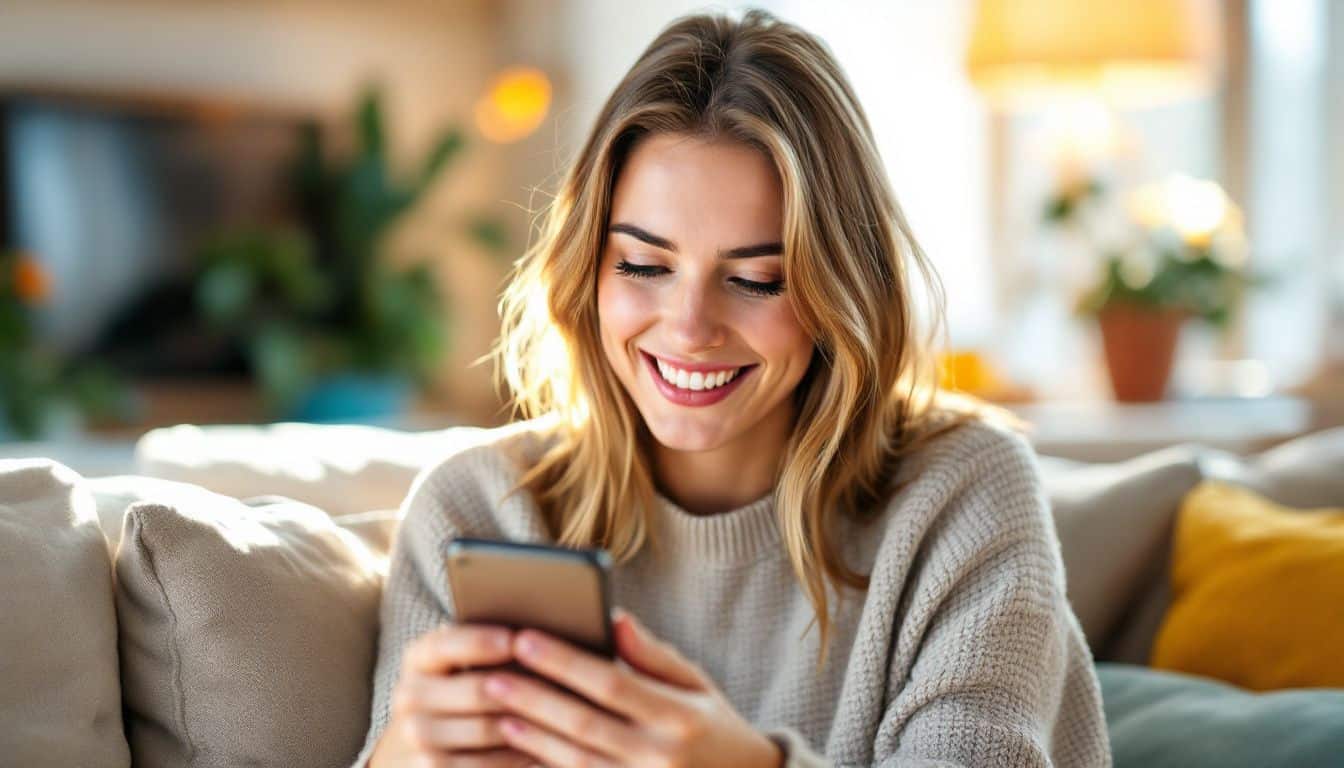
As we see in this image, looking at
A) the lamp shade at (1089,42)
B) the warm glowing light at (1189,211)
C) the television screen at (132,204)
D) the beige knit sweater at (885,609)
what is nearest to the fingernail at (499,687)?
the beige knit sweater at (885,609)

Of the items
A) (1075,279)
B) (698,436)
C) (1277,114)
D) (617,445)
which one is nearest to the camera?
(698,436)

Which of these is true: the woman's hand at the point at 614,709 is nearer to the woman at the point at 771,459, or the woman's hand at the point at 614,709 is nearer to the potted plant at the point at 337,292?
the woman at the point at 771,459

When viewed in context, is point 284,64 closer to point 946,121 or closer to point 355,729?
point 946,121

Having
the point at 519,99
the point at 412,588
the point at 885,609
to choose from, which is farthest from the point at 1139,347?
the point at 519,99

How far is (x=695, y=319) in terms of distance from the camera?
1.40m

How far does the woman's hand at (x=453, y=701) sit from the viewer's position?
1015 mm

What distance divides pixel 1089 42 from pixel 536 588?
2.56 meters

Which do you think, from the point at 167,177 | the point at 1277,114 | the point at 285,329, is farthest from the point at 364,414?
the point at 1277,114

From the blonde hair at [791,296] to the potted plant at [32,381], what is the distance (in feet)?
13.1

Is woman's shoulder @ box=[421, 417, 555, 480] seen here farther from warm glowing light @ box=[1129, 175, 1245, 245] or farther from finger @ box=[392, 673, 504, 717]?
warm glowing light @ box=[1129, 175, 1245, 245]

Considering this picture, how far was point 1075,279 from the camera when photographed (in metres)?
4.87

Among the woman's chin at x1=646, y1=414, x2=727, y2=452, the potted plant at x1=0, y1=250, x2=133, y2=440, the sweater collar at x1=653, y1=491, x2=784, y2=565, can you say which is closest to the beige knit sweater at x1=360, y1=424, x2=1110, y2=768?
the sweater collar at x1=653, y1=491, x2=784, y2=565

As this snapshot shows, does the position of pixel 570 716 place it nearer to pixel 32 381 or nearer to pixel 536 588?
pixel 536 588

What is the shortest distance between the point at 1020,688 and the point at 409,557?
61cm
